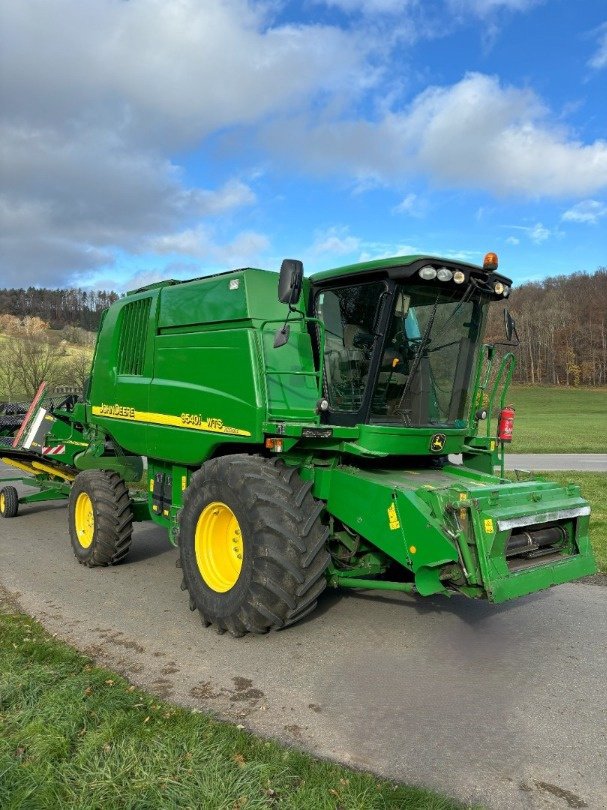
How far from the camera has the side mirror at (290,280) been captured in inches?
184

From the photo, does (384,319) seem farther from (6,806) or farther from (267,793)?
(6,806)

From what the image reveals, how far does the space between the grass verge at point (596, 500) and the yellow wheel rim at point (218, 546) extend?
2.87m

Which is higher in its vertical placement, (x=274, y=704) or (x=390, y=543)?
(x=390, y=543)

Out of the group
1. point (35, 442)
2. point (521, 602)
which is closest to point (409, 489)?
point (521, 602)

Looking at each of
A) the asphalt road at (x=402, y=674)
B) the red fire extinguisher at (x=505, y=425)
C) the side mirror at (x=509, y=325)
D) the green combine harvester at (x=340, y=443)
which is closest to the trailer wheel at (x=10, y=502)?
the asphalt road at (x=402, y=674)

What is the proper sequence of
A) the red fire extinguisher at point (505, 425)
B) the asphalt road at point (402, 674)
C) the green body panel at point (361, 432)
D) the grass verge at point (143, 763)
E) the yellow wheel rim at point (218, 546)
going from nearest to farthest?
the grass verge at point (143, 763), the asphalt road at point (402, 674), the green body panel at point (361, 432), the yellow wheel rim at point (218, 546), the red fire extinguisher at point (505, 425)

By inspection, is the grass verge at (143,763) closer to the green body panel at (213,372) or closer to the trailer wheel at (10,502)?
the green body panel at (213,372)

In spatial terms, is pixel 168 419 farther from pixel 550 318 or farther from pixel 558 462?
pixel 550 318

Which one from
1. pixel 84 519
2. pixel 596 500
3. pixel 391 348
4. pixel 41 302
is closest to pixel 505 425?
pixel 391 348

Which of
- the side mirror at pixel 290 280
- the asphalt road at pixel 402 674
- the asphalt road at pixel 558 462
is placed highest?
the side mirror at pixel 290 280

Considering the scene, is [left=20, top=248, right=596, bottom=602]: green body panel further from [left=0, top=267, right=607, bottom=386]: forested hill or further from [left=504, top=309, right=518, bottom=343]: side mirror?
[left=0, top=267, right=607, bottom=386]: forested hill

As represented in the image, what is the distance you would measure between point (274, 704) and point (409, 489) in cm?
168

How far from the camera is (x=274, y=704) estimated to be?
13.0 feet

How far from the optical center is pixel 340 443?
5.12 m
